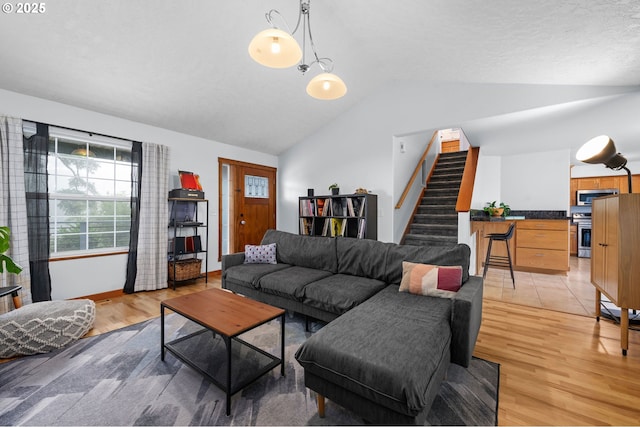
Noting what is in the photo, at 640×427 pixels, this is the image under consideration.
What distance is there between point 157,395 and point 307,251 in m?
1.95

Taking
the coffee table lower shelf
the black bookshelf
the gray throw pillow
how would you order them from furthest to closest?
1. the black bookshelf
2. the gray throw pillow
3. the coffee table lower shelf

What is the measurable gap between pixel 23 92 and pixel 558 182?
791 centimetres

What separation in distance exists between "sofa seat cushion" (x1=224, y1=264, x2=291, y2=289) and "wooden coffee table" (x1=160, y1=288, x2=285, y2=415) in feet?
1.85

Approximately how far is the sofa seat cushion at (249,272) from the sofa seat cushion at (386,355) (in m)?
1.44

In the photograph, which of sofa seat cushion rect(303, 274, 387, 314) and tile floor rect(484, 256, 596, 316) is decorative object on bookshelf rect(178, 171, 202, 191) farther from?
tile floor rect(484, 256, 596, 316)

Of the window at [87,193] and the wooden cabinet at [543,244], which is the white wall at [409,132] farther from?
the window at [87,193]

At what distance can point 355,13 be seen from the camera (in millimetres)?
2553

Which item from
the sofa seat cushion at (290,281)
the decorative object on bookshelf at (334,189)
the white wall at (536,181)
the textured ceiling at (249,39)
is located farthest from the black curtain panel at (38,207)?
the white wall at (536,181)

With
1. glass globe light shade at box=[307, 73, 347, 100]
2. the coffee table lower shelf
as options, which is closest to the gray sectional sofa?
the coffee table lower shelf

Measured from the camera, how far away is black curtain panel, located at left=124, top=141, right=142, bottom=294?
370cm

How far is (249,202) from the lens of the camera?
519 cm

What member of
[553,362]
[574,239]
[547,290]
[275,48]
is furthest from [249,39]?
[574,239]

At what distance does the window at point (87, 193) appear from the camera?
10.6ft

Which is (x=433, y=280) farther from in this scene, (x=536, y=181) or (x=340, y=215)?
(x=536, y=181)
